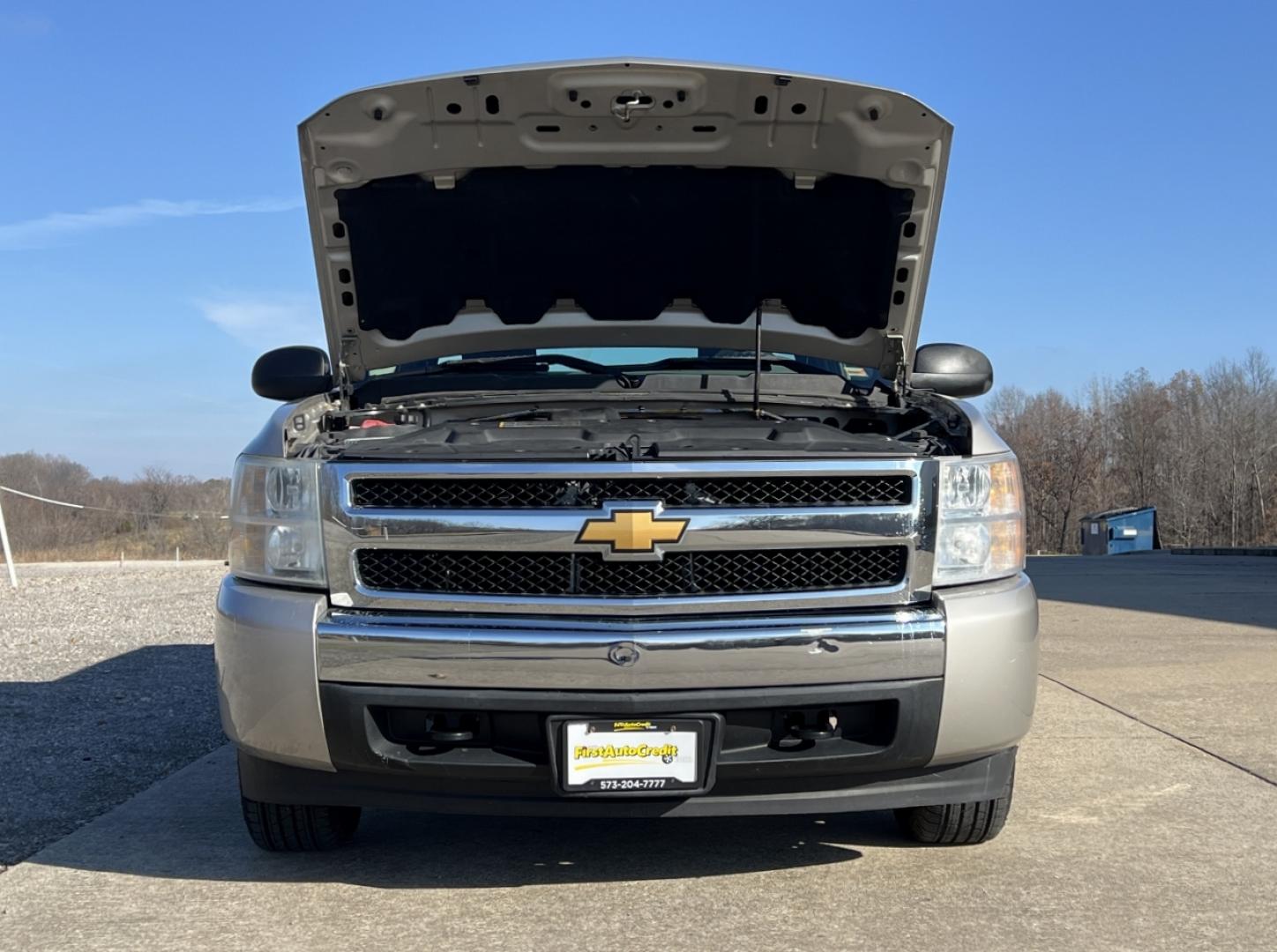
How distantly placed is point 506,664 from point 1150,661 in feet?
19.1

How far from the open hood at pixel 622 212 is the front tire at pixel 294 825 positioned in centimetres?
151

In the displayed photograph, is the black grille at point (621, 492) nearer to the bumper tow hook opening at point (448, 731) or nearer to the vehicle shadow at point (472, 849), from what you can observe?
the bumper tow hook opening at point (448, 731)

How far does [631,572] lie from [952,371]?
5.16ft

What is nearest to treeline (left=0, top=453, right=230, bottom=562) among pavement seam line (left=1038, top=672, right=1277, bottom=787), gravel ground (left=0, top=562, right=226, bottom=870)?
gravel ground (left=0, top=562, right=226, bottom=870)

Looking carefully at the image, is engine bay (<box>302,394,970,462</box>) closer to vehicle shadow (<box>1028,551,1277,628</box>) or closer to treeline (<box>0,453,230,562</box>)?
vehicle shadow (<box>1028,551,1277,628</box>)

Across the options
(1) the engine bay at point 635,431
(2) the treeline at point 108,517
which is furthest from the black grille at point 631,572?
(2) the treeline at point 108,517

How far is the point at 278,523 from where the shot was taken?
3.06 metres

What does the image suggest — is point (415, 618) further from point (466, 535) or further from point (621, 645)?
point (621, 645)

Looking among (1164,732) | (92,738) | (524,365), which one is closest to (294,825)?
(524,365)

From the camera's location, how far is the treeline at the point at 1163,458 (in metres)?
73.4

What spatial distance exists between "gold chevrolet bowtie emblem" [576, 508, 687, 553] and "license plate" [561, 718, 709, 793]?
1.42ft

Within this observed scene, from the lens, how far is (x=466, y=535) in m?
2.94

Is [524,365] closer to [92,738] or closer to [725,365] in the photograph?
[725,365]

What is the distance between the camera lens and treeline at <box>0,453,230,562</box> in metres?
44.5
